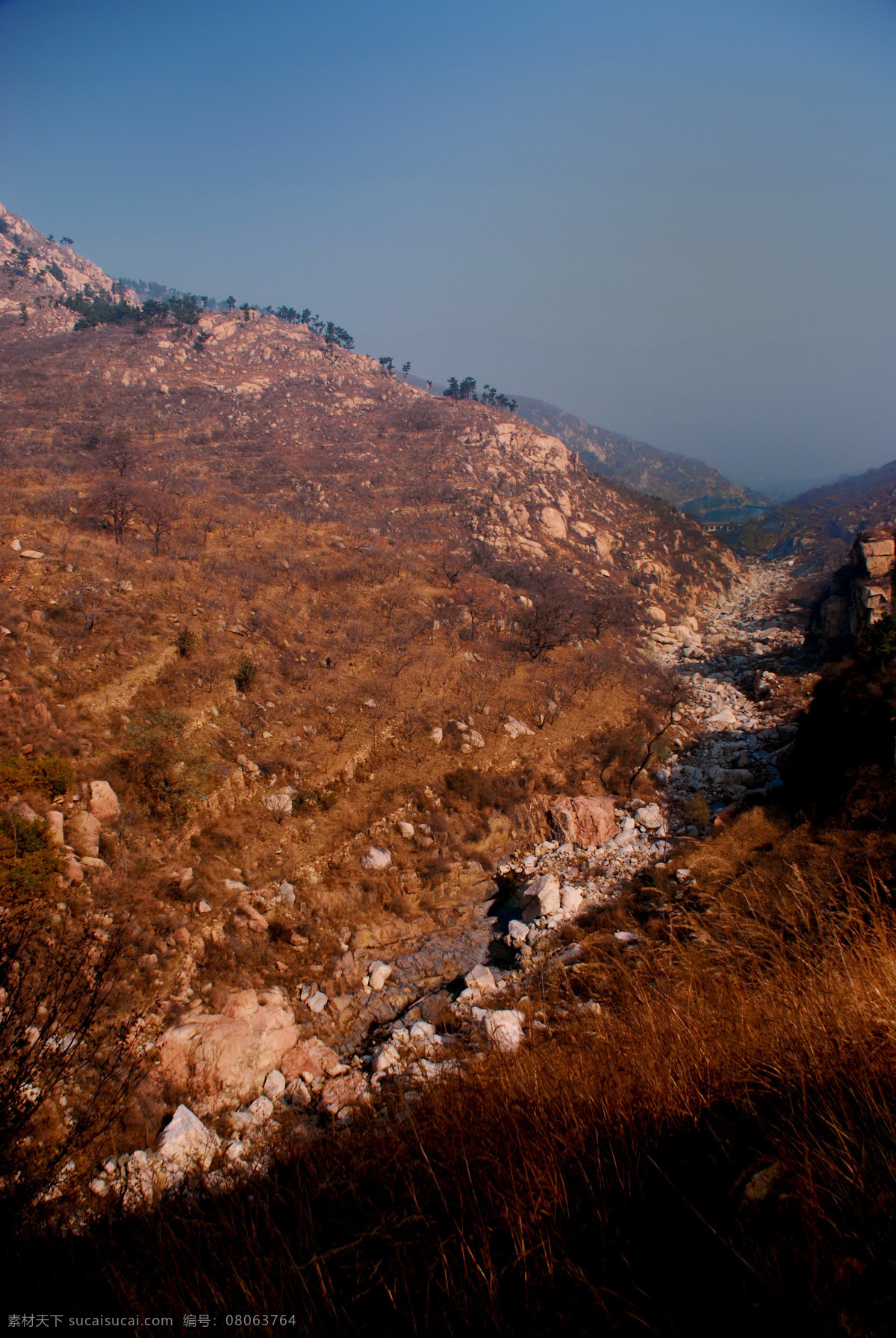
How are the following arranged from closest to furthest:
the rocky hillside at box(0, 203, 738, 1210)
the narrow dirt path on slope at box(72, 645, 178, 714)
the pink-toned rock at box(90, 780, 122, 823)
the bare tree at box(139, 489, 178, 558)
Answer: the rocky hillside at box(0, 203, 738, 1210), the pink-toned rock at box(90, 780, 122, 823), the narrow dirt path on slope at box(72, 645, 178, 714), the bare tree at box(139, 489, 178, 558)

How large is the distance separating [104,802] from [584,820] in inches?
383

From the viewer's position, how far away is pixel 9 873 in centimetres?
623

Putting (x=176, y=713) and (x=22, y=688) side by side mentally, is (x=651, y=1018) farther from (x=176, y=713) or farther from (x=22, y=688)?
(x=22, y=688)

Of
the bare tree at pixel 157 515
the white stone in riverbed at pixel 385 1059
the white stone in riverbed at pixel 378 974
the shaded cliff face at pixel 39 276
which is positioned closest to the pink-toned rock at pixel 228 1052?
the white stone in riverbed at pixel 385 1059

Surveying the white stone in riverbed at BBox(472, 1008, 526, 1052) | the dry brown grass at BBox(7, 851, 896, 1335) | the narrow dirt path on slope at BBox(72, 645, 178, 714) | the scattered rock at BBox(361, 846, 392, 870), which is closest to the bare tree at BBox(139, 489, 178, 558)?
the narrow dirt path on slope at BBox(72, 645, 178, 714)

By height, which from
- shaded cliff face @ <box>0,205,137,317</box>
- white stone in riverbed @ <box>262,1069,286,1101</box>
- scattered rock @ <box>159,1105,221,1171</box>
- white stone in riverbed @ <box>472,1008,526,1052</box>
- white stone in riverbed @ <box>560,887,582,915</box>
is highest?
shaded cliff face @ <box>0,205,137,317</box>

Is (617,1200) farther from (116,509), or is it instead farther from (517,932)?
(116,509)

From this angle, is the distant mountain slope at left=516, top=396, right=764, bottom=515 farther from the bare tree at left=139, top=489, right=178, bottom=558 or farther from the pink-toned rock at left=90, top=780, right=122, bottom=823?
the pink-toned rock at left=90, top=780, right=122, bottom=823

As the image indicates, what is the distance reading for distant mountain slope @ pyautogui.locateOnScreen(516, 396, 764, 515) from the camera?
91500mm

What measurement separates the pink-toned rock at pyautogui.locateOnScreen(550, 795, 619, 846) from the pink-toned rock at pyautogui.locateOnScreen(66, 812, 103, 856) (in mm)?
9159

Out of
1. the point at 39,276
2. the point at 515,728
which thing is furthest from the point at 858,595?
the point at 39,276

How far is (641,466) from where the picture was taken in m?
110

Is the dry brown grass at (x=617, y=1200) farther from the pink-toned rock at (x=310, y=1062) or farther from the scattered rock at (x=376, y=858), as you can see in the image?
the scattered rock at (x=376, y=858)

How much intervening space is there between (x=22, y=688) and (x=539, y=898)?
1045 centimetres
